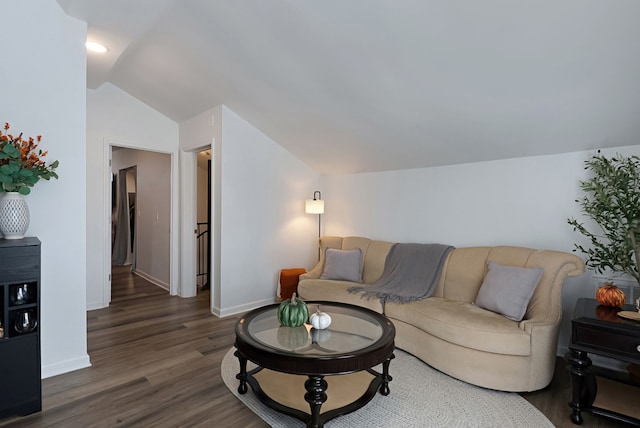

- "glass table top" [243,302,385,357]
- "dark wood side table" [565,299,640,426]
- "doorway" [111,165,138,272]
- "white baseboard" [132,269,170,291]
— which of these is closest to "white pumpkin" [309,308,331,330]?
"glass table top" [243,302,385,357]

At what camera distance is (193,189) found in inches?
186

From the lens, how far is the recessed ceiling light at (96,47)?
2976 millimetres

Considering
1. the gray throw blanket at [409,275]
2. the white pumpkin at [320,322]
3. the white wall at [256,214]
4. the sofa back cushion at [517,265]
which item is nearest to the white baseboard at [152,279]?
the white wall at [256,214]

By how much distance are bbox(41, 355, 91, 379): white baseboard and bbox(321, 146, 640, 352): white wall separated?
318cm

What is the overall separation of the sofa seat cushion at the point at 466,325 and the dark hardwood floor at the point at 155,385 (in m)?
0.40

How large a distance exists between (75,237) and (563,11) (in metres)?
3.55

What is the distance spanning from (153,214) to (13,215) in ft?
11.6

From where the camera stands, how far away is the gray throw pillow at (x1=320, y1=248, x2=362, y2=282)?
3979 mm

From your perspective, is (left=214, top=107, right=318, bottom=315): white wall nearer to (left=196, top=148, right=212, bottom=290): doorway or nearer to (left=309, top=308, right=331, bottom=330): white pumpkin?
(left=196, top=148, right=212, bottom=290): doorway

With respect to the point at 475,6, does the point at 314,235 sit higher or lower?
lower

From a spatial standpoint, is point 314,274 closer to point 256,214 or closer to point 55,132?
point 256,214

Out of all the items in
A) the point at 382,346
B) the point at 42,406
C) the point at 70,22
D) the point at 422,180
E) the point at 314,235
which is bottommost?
the point at 42,406

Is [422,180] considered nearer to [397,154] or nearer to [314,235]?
[397,154]

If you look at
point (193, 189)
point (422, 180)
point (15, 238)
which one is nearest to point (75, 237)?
point (15, 238)
